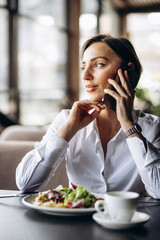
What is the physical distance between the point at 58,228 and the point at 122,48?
38.5 inches

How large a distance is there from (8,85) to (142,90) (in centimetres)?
285

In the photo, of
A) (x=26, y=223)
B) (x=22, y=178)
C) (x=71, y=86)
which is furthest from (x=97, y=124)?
(x=71, y=86)

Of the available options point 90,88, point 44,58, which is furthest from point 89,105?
point 44,58

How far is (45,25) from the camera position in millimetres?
6973

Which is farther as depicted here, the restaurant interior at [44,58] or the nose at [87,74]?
the restaurant interior at [44,58]

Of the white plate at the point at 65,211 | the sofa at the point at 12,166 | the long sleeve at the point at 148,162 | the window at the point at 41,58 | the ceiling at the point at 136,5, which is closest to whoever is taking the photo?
the white plate at the point at 65,211

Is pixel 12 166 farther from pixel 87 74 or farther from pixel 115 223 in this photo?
pixel 115 223

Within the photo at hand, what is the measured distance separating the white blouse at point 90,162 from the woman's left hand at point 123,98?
0.09 meters

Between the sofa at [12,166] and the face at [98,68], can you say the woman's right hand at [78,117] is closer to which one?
the face at [98,68]

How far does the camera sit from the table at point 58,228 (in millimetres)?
875

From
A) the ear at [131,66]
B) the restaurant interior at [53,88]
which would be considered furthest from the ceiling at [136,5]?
the ear at [131,66]

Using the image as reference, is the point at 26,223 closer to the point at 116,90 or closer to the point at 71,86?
the point at 116,90

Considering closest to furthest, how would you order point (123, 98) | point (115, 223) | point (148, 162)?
1. point (115, 223)
2. point (148, 162)
3. point (123, 98)

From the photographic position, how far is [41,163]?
147 cm
